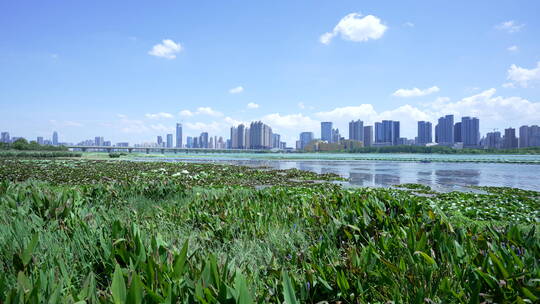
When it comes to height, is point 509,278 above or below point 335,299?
above

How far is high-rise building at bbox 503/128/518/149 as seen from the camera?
12094cm

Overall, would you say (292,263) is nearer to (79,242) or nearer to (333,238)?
(333,238)

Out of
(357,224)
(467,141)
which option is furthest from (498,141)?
(357,224)

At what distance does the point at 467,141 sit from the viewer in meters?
140

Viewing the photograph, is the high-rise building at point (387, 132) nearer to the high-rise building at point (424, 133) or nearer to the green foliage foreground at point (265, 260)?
the high-rise building at point (424, 133)

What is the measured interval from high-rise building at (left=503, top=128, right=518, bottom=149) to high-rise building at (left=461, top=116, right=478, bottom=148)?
13379 millimetres

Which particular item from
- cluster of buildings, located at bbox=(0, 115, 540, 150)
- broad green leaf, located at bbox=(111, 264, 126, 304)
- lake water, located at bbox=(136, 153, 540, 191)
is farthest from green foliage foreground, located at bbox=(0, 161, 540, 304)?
cluster of buildings, located at bbox=(0, 115, 540, 150)

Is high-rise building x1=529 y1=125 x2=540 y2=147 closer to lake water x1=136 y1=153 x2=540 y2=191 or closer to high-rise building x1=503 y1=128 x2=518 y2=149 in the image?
high-rise building x1=503 y1=128 x2=518 y2=149

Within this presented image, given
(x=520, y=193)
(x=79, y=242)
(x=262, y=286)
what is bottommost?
(x=520, y=193)

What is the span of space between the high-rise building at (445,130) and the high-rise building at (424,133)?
13193mm

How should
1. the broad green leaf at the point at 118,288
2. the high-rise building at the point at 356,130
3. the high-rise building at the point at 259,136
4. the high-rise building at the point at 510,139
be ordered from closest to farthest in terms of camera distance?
1. the broad green leaf at the point at 118,288
2. the high-rise building at the point at 510,139
3. the high-rise building at the point at 259,136
4. the high-rise building at the point at 356,130

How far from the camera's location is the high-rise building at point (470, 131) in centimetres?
13912

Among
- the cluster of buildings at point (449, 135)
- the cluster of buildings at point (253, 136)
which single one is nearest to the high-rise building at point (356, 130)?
the cluster of buildings at point (449, 135)

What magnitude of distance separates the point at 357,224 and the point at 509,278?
1.54 meters
